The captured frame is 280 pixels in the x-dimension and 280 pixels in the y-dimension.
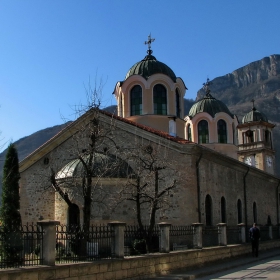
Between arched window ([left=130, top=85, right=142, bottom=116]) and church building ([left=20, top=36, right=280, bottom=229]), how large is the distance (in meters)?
0.06

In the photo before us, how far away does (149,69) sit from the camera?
26.9 meters

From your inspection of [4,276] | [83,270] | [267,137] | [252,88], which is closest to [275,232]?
[267,137]

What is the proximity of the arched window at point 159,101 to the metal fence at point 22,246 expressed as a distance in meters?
16.3

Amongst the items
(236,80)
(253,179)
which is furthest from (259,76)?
(253,179)

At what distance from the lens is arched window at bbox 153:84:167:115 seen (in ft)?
84.8

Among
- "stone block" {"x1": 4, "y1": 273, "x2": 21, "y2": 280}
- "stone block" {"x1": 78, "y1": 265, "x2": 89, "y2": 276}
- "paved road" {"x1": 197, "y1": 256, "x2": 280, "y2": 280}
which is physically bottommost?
"paved road" {"x1": 197, "y1": 256, "x2": 280, "y2": 280}

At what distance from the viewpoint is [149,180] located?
20.0m

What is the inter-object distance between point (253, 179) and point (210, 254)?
46.1 ft

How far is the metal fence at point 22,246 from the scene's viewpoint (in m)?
9.89

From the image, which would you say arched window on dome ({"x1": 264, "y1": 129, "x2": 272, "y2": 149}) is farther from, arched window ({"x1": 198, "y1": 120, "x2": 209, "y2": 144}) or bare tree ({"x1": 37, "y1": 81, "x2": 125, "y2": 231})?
bare tree ({"x1": 37, "y1": 81, "x2": 125, "y2": 231})

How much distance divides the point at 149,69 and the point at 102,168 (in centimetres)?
937

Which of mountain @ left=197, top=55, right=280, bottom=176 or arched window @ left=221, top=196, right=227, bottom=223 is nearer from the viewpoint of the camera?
arched window @ left=221, top=196, right=227, bottom=223

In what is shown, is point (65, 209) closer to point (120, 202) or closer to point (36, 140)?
point (120, 202)

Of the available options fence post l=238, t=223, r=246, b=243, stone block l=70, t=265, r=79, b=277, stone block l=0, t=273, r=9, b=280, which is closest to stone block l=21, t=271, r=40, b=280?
stone block l=0, t=273, r=9, b=280
